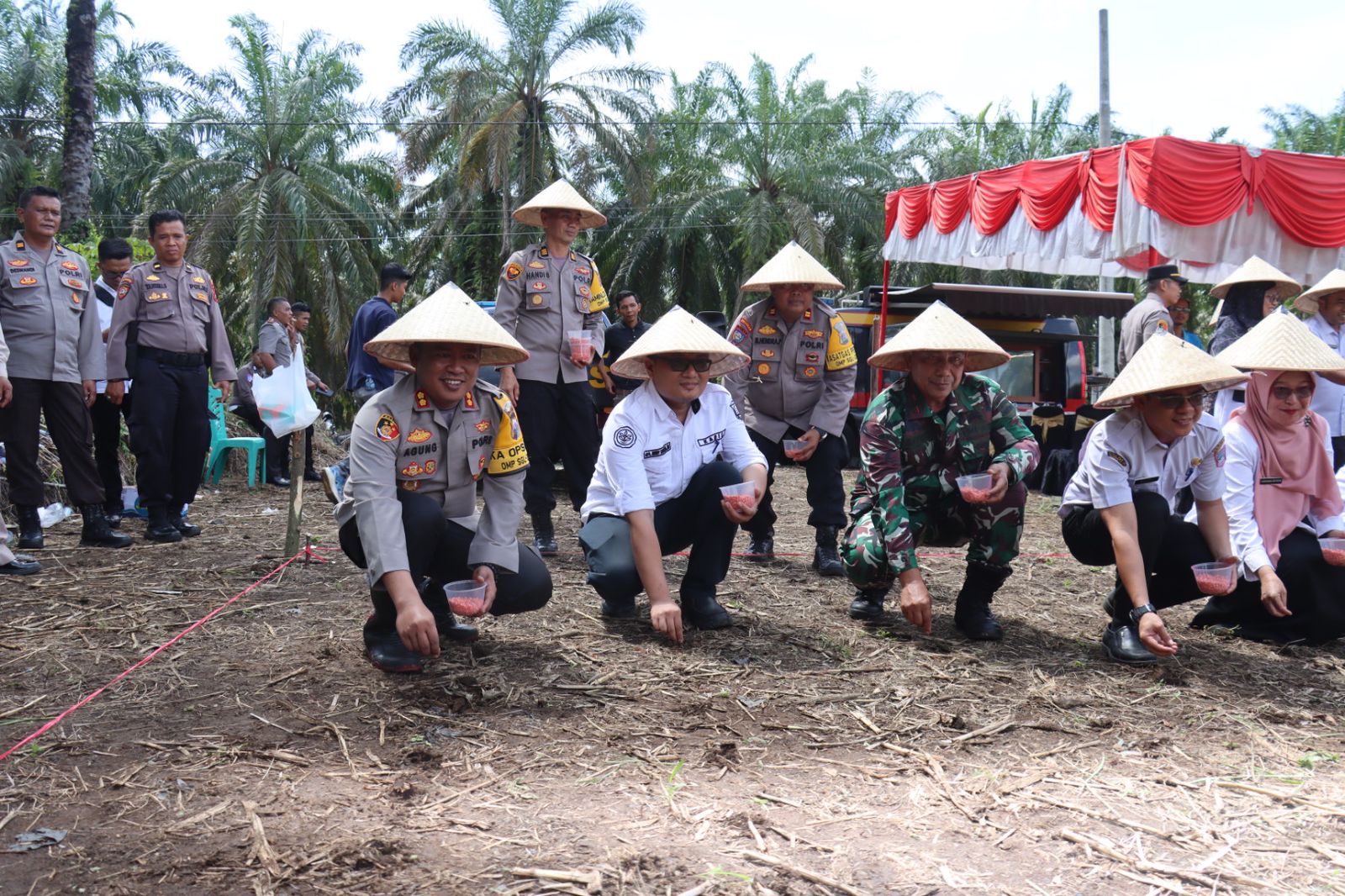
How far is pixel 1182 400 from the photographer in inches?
147

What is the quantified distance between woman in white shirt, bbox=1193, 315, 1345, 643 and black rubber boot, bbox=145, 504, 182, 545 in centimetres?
522

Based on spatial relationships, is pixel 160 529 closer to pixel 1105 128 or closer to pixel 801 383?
pixel 801 383

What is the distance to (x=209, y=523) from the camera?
6977 mm

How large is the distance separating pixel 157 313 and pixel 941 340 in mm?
4246

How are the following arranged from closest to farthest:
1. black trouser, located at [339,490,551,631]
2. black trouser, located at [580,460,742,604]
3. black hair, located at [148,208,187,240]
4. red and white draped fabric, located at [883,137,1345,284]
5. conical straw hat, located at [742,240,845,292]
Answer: black trouser, located at [339,490,551,631] → black trouser, located at [580,460,742,604] → conical straw hat, located at [742,240,845,292] → black hair, located at [148,208,187,240] → red and white draped fabric, located at [883,137,1345,284]

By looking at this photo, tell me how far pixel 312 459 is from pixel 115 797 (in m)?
9.43

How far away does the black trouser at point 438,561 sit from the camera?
3.46 m

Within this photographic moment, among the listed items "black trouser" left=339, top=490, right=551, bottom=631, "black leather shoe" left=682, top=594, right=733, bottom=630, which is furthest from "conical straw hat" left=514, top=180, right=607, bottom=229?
"black trouser" left=339, top=490, right=551, bottom=631

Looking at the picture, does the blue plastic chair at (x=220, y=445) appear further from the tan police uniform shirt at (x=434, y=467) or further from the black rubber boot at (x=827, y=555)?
the tan police uniform shirt at (x=434, y=467)

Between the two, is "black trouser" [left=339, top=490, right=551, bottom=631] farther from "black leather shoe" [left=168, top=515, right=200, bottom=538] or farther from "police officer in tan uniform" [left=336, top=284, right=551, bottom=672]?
"black leather shoe" [left=168, top=515, right=200, bottom=538]

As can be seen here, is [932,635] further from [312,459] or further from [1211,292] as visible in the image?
[312,459]

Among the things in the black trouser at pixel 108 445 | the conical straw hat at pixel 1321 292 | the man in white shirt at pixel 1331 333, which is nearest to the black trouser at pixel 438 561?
the black trouser at pixel 108 445

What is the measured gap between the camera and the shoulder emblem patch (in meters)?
3.37

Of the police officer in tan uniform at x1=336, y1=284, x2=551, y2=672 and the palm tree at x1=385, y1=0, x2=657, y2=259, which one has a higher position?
the palm tree at x1=385, y1=0, x2=657, y2=259
